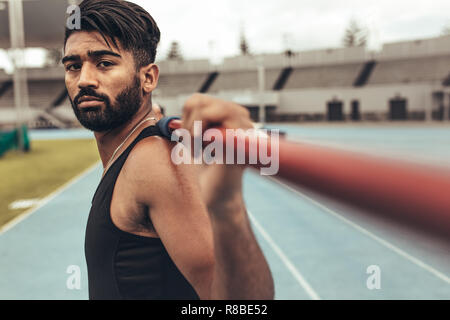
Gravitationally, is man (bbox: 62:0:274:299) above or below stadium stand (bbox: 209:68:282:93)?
below

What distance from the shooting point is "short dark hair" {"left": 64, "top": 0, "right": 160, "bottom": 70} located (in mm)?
774

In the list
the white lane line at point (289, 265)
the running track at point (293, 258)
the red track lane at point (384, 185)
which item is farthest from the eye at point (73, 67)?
the white lane line at point (289, 265)

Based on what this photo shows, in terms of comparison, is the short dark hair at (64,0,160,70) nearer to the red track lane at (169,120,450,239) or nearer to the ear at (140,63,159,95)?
the ear at (140,63,159,95)

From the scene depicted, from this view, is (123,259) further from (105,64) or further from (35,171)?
(35,171)

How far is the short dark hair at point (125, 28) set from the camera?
0.77 m

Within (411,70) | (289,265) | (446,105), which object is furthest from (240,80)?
(289,265)

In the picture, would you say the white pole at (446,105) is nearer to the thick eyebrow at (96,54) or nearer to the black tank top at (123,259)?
the black tank top at (123,259)

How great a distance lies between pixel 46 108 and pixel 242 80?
15.3 meters

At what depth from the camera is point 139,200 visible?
0.85 metres

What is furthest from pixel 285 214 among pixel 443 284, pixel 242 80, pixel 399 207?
pixel 242 80

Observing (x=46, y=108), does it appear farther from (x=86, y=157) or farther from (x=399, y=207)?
(x=399, y=207)

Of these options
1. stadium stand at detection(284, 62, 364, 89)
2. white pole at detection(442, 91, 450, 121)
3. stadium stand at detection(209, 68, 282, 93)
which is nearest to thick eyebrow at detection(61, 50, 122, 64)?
white pole at detection(442, 91, 450, 121)

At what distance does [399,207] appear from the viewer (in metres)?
0.25
